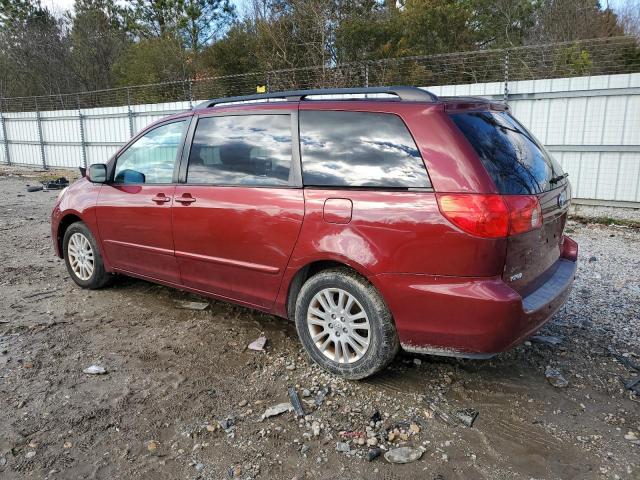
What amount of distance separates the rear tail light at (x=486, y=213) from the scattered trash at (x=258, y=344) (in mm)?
1748

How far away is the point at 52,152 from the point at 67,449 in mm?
18940

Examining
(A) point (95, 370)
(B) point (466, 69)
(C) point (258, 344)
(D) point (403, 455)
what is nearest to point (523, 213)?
(D) point (403, 455)

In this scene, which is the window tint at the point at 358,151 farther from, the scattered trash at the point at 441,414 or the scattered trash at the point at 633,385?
the scattered trash at the point at 633,385

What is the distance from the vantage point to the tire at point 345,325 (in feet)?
9.98

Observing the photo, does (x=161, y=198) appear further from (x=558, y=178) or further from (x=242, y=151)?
(x=558, y=178)

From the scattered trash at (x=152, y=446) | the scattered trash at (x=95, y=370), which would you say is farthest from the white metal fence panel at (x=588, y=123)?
the scattered trash at (x=152, y=446)

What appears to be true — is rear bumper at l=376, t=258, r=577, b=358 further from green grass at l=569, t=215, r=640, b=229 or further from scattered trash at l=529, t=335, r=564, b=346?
green grass at l=569, t=215, r=640, b=229

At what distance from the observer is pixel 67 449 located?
8.70 feet

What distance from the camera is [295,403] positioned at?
3.03m

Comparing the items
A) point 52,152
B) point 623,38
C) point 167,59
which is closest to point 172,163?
point 623,38

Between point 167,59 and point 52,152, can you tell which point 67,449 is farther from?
point 167,59

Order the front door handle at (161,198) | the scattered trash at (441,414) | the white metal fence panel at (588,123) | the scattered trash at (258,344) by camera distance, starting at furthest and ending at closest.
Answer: the white metal fence panel at (588,123) < the front door handle at (161,198) < the scattered trash at (258,344) < the scattered trash at (441,414)

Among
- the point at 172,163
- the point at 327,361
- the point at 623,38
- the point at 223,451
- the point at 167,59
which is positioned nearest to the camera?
the point at 223,451

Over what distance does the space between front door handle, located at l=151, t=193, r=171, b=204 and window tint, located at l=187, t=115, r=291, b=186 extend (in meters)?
0.27
